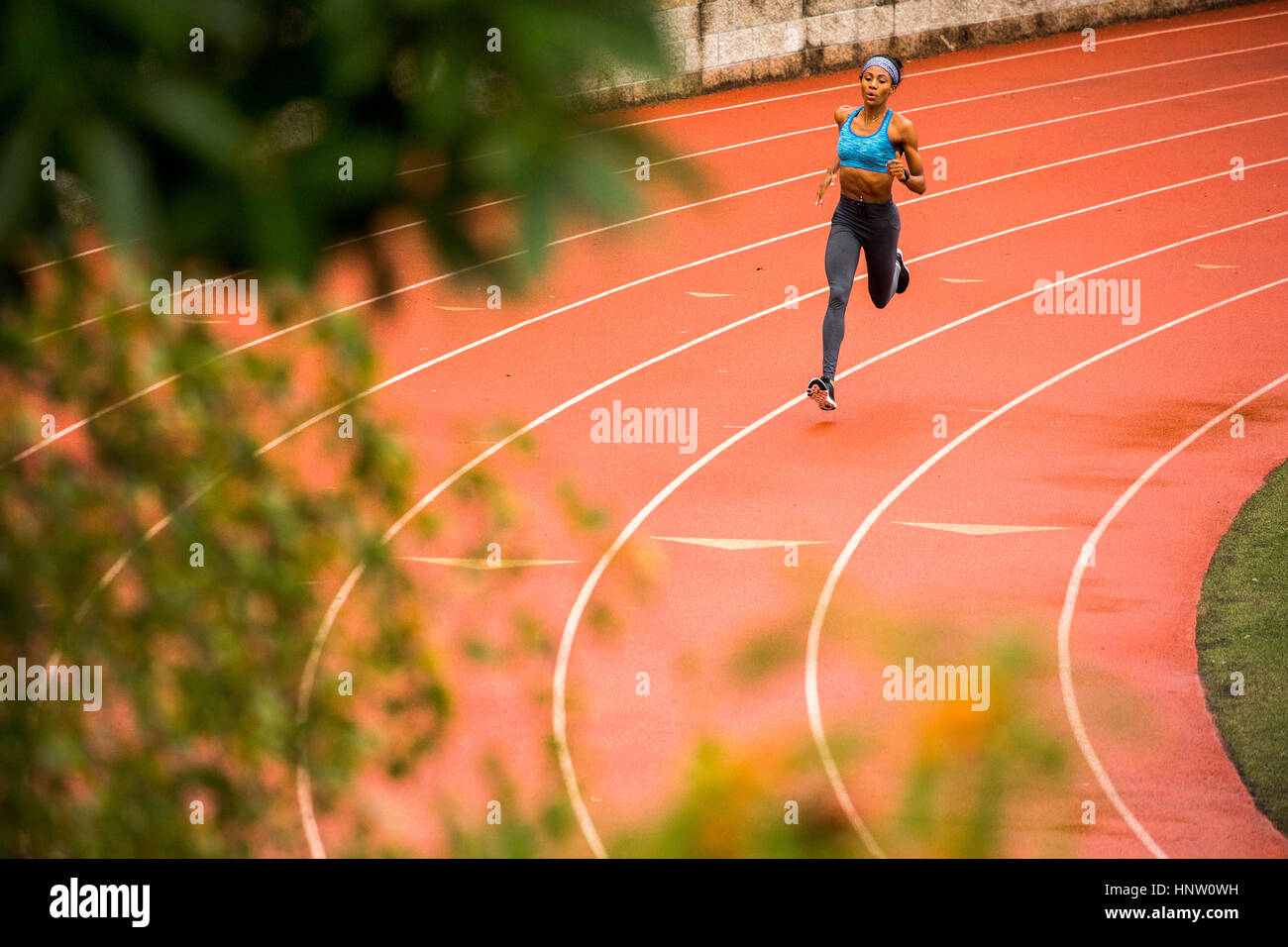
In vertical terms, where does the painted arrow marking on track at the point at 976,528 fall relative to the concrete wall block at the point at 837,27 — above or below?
below

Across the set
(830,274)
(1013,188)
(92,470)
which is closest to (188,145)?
(92,470)

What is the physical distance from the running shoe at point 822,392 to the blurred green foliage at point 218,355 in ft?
23.0

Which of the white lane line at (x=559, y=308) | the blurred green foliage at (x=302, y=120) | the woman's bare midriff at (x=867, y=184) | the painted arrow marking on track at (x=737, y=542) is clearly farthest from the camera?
the woman's bare midriff at (x=867, y=184)

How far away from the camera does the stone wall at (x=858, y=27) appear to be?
750 inches

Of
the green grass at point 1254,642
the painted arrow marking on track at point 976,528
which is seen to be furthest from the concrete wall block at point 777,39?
the painted arrow marking on track at point 976,528

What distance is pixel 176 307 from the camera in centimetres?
158

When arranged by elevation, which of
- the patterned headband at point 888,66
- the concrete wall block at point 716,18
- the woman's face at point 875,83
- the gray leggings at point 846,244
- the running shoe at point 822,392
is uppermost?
the concrete wall block at point 716,18

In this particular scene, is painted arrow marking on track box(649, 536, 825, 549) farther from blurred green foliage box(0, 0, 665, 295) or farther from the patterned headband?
blurred green foliage box(0, 0, 665, 295)

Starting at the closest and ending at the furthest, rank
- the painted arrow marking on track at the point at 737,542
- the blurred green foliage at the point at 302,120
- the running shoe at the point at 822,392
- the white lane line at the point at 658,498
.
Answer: the blurred green foliage at the point at 302,120 < the white lane line at the point at 658,498 < the painted arrow marking on track at the point at 737,542 < the running shoe at the point at 822,392

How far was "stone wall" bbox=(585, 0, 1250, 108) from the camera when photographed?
19.1m

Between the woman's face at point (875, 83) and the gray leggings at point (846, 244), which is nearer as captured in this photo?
the woman's face at point (875, 83)

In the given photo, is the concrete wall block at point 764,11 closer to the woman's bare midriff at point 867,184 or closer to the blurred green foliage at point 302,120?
the woman's bare midriff at point 867,184

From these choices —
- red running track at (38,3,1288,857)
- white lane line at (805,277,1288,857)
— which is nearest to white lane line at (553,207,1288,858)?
red running track at (38,3,1288,857)

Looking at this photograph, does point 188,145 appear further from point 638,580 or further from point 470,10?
point 638,580
